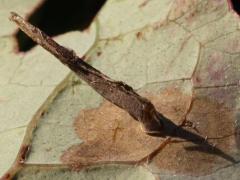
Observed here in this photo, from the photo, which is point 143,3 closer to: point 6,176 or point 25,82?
point 25,82

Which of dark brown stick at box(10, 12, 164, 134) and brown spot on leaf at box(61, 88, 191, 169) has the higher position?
dark brown stick at box(10, 12, 164, 134)

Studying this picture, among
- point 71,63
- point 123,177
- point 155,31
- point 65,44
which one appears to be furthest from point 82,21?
point 123,177

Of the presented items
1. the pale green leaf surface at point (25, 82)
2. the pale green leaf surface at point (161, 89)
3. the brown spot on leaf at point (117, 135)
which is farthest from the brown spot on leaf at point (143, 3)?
the brown spot on leaf at point (117, 135)

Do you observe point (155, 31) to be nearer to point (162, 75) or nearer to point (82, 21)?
point (162, 75)

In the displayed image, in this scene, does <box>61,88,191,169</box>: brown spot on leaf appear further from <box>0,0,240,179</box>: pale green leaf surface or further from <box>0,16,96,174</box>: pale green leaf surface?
<box>0,16,96,174</box>: pale green leaf surface

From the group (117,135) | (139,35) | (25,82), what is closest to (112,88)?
(117,135)

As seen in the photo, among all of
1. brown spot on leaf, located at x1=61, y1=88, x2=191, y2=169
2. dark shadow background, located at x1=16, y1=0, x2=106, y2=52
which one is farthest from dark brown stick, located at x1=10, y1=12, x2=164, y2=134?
dark shadow background, located at x1=16, y1=0, x2=106, y2=52

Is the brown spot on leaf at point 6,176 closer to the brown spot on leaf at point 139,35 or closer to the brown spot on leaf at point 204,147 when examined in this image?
the brown spot on leaf at point 204,147
